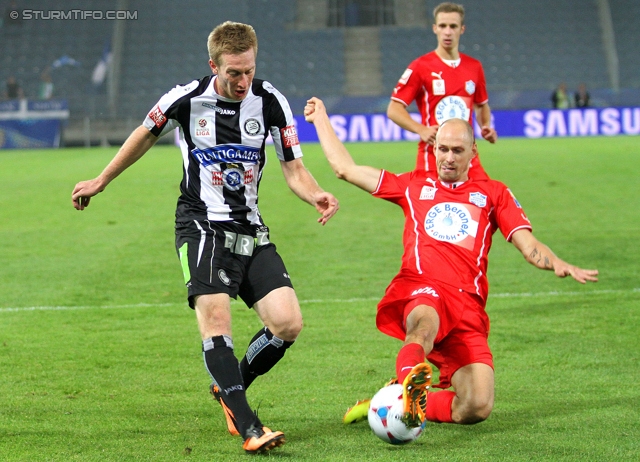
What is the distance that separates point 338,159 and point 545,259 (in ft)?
4.45

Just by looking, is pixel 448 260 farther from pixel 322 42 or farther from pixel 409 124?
pixel 322 42

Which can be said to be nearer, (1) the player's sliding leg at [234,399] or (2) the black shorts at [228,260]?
(1) the player's sliding leg at [234,399]

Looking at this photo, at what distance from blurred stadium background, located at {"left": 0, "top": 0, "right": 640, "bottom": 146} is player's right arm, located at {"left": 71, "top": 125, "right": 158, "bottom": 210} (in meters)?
32.0

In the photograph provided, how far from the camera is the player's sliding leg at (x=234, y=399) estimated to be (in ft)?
13.7

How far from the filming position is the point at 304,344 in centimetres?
659

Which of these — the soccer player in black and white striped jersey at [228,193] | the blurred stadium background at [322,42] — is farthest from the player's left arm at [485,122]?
the blurred stadium background at [322,42]

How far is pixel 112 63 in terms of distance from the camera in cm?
3828

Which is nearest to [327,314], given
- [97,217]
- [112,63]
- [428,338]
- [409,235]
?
[409,235]

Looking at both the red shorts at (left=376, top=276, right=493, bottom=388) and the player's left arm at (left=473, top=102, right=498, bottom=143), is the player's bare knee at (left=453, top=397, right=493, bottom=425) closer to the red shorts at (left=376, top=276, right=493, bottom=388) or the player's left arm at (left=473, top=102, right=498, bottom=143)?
the red shorts at (left=376, top=276, right=493, bottom=388)

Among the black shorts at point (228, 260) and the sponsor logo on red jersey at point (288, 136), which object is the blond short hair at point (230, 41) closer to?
the sponsor logo on red jersey at point (288, 136)

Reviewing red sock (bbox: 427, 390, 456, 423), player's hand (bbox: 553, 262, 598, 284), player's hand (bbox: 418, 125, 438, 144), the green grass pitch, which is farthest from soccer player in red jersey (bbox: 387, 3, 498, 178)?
player's hand (bbox: 553, 262, 598, 284)

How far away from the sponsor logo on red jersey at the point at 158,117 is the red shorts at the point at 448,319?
1.51 m

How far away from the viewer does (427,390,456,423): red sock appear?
476 centimetres

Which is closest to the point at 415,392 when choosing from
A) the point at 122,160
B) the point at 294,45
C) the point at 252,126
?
the point at 252,126
